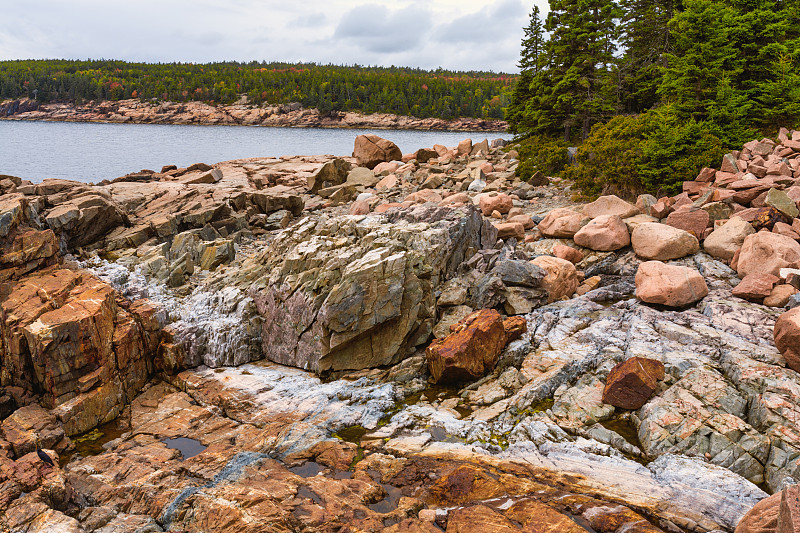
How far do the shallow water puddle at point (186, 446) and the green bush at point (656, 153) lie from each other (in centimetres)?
2072

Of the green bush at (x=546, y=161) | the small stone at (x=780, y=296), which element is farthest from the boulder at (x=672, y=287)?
the green bush at (x=546, y=161)

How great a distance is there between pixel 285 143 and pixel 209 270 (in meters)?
65.2

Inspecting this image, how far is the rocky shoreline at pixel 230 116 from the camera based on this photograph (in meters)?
129

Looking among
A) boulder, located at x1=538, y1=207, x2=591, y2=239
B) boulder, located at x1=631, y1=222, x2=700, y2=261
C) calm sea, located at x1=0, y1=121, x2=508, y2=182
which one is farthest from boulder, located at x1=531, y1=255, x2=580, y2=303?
calm sea, located at x1=0, y1=121, x2=508, y2=182

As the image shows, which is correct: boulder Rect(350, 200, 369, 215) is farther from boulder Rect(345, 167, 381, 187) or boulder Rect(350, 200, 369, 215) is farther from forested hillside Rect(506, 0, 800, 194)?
forested hillside Rect(506, 0, 800, 194)

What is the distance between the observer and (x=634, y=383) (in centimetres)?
1026

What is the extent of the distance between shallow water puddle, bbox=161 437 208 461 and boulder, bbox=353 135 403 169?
3473 cm

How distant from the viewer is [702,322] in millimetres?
12438

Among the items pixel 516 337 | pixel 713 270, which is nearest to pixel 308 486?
pixel 516 337

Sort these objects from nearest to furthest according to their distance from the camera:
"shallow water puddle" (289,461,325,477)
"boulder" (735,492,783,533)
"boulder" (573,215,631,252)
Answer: "boulder" (735,492,783,533), "shallow water puddle" (289,461,325,477), "boulder" (573,215,631,252)

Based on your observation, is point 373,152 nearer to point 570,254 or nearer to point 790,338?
point 570,254

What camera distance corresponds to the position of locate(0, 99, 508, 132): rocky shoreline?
424 feet

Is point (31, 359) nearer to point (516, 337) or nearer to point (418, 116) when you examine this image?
point (516, 337)

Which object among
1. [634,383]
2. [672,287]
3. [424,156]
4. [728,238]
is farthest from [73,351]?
[424,156]
